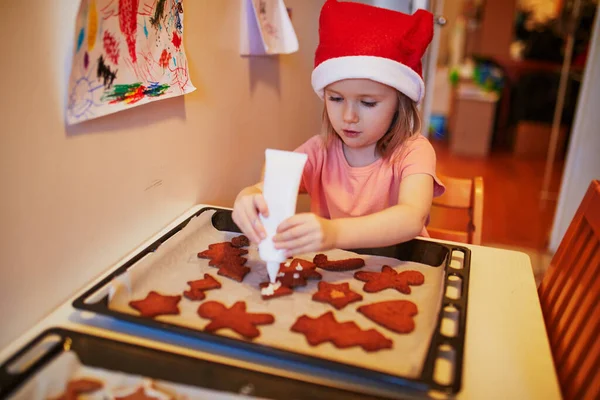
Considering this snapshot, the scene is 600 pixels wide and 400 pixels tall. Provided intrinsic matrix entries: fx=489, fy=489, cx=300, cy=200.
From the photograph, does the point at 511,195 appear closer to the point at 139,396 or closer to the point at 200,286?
the point at 200,286

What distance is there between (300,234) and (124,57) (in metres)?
0.39

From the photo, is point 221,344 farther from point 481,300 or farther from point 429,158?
point 429,158

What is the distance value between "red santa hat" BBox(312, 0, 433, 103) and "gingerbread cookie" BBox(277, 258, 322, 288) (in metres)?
0.34

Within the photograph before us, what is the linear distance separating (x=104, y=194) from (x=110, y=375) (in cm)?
32

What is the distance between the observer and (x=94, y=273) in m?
0.78

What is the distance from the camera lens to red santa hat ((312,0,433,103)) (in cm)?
87

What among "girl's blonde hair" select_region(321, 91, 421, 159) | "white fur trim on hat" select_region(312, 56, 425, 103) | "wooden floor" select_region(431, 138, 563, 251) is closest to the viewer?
"white fur trim on hat" select_region(312, 56, 425, 103)

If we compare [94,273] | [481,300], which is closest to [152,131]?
[94,273]

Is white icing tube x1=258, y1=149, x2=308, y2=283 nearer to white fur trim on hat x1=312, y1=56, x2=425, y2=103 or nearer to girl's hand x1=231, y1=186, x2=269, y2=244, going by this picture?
girl's hand x1=231, y1=186, x2=269, y2=244

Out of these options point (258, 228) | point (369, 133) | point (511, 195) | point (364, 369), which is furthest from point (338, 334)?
point (511, 195)

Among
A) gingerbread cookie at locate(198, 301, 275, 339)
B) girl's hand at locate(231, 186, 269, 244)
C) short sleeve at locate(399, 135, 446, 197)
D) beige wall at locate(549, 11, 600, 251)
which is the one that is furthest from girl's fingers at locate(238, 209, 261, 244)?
beige wall at locate(549, 11, 600, 251)

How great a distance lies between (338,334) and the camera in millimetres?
647

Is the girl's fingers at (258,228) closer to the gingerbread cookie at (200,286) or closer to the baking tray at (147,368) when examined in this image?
the gingerbread cookie at (200,286)

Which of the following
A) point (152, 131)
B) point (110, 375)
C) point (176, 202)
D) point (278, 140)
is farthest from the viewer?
point (278, 140)
